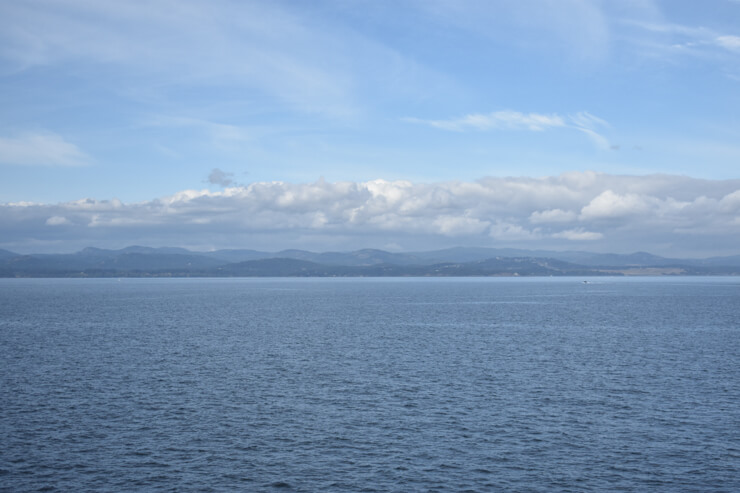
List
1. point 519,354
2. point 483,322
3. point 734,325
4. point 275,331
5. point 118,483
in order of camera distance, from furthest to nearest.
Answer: point 483,322 < point 734,325 < point 275,331 < point 519,354 < point 118,483

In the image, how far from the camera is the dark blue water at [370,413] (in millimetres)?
37188

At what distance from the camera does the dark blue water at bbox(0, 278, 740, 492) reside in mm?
37188

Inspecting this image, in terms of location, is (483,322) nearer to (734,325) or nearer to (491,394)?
(734,325)

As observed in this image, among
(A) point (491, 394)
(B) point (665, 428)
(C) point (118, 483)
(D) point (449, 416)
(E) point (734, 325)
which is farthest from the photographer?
(E) point (734, 325)

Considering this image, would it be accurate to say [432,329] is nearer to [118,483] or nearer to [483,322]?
[483,322]

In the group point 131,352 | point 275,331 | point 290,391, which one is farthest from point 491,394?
point 275,331

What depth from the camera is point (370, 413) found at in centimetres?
5112

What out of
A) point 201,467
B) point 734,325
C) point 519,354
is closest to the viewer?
point 201,467

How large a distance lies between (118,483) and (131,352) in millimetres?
52324

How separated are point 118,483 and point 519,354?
200 ft

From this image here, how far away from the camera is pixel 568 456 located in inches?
1587

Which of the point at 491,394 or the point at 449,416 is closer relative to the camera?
the point at 449,416

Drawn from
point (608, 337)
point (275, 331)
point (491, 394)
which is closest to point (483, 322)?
point (608, 337)

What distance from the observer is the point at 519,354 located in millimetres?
83625
